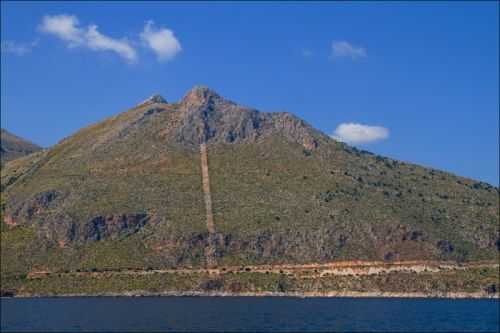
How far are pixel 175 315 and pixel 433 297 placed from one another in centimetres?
8667

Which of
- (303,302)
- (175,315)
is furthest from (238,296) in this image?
(175,315)

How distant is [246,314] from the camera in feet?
467

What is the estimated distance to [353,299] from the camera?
631ft

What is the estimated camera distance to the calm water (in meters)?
121

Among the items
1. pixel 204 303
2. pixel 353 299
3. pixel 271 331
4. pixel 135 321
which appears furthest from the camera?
pixel 353 299

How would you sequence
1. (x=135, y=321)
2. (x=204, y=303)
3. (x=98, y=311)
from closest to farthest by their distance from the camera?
1. (x=135, y=321)
2. (x=98, y=311)
3. (x=204, y=303)

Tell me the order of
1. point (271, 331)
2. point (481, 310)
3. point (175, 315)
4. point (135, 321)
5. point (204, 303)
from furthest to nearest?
point (204, 303)
point (481, 310)
point (175, 315)
point (135, 321)
point (271, 331)

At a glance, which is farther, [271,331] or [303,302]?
[303,302]

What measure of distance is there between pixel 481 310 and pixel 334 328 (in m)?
Answer: 53.5

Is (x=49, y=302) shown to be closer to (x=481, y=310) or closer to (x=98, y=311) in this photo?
(x=98, y=311)

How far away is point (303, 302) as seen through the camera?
6998 inches

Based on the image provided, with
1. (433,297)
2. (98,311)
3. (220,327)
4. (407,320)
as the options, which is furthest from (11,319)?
(433,297)

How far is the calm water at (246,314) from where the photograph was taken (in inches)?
4779

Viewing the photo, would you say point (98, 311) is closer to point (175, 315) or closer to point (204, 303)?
point (175, 315)
